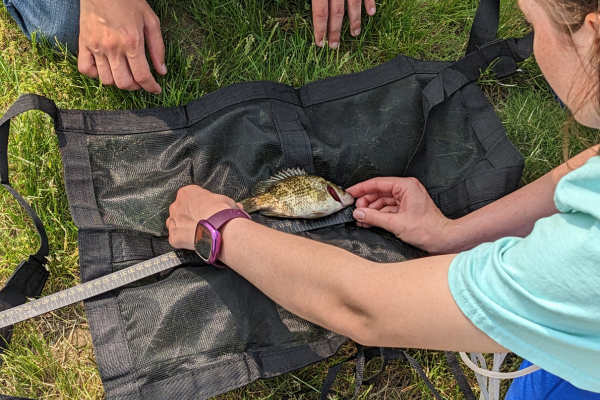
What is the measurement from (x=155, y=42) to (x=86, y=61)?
0.46 metres

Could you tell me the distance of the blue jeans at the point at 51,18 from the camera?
3033 mm

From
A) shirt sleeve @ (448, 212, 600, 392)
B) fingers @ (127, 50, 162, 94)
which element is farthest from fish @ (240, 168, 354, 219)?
shirt sleeve @ (448, 212, 600, 392)

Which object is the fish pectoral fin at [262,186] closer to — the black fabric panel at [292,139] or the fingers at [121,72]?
the black fabric panel at [292,139]

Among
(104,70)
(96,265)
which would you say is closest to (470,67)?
(104,70)

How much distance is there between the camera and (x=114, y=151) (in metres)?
2.79

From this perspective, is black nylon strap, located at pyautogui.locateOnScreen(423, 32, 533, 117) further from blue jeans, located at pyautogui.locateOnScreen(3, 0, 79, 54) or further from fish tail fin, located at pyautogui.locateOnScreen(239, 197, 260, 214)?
blue jeans, located at pyautogui.locateOnScreen(3, 0, 79, 54)

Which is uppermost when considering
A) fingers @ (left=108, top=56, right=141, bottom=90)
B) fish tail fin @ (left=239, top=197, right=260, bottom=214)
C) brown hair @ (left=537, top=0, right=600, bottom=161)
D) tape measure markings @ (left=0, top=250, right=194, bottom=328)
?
brown hair @ (left=537, top=0, right=600, bottom=161)

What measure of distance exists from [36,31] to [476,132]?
124 inches

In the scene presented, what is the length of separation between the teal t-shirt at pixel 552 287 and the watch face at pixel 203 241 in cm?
130

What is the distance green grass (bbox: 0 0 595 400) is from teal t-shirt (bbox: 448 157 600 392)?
5.81 feet

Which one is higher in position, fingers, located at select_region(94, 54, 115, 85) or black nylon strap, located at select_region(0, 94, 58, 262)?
fingers, located at select_region(94, 54, 115, 85)

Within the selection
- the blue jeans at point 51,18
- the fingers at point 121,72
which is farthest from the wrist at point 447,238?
the blue jeans at point 51,18

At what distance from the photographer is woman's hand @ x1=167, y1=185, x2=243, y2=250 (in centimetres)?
253

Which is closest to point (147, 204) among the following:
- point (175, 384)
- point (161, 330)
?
point (161, 330)
